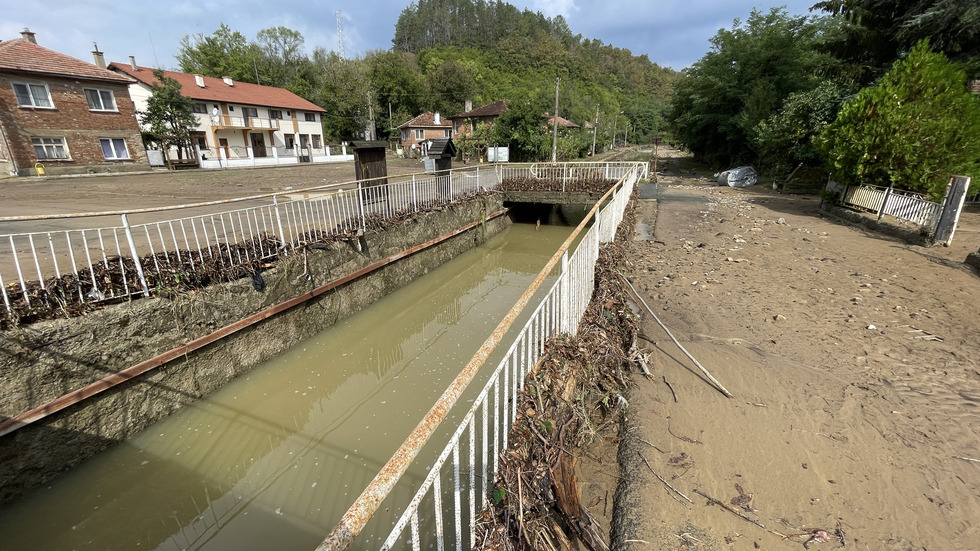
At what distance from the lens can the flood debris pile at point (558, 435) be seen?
211cm

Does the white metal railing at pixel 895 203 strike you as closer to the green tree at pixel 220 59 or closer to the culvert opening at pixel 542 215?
the culvert opening at pixel 542 215

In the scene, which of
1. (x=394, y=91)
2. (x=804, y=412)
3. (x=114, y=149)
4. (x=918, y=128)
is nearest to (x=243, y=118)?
(x=114, y=149)

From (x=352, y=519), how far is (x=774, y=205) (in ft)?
56.1

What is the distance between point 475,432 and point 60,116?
29027mm

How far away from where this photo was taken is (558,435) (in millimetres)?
2701

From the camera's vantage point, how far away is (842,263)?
7141mm

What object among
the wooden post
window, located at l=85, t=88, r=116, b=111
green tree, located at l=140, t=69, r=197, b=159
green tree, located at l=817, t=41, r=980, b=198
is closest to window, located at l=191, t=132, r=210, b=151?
green tree, located at l=140, t=69, r=197, b=159

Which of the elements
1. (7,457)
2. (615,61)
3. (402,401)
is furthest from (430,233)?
(615,61)

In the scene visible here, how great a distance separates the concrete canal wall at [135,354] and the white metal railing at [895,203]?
38.0 ft

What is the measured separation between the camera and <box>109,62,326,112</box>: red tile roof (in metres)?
29.2

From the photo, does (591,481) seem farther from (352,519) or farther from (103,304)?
(103,304)

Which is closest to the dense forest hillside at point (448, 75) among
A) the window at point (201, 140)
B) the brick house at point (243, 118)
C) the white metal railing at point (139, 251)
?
the brick house at point (243, 118)

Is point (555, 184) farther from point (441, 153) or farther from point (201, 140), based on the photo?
point (201, 140)

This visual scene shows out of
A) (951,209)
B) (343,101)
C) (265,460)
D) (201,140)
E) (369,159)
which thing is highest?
(343,101)
